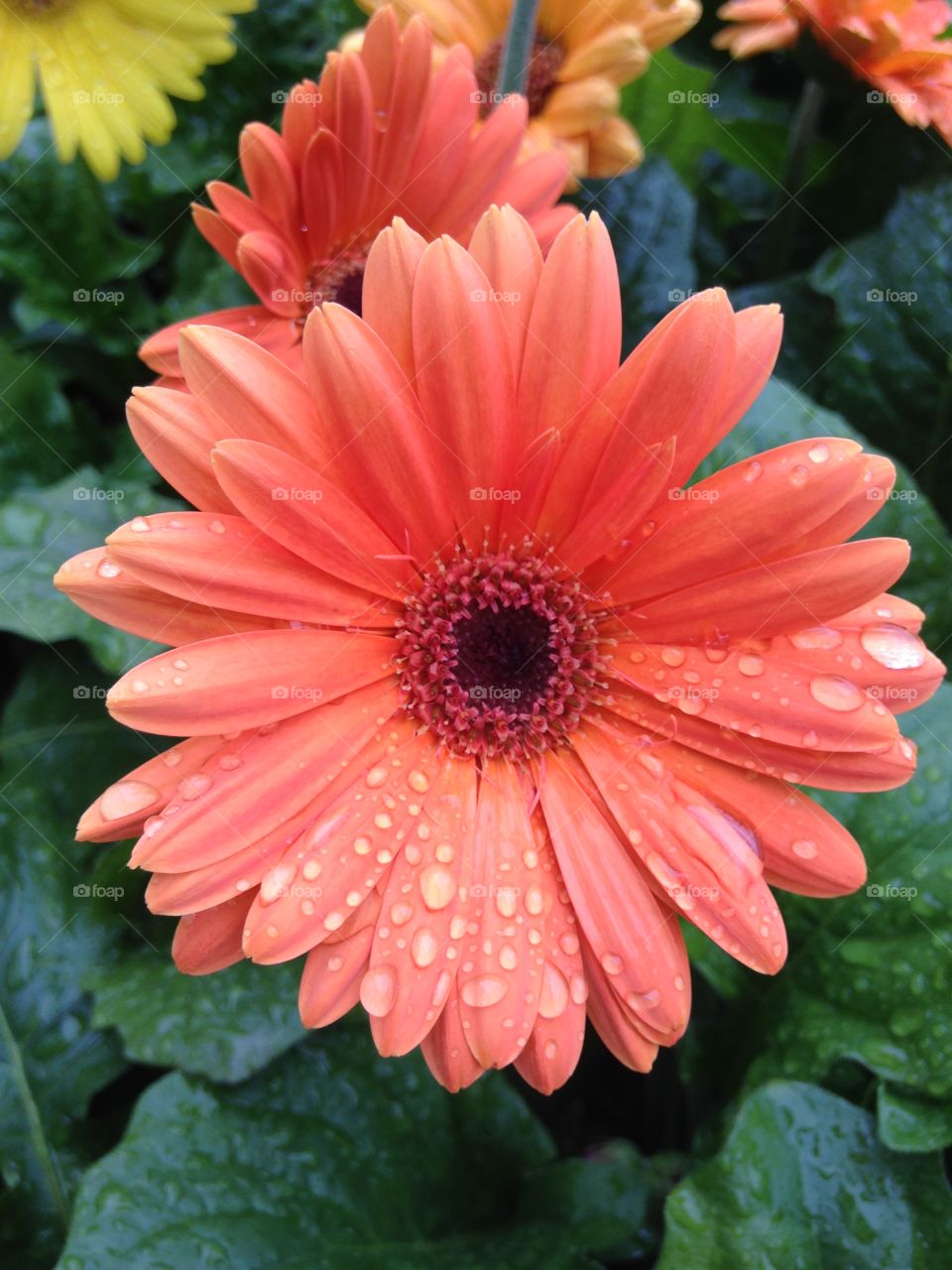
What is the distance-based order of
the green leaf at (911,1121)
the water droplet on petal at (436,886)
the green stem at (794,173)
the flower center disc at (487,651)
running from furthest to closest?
1. the green stem at (794,173)
2. the flower center disc at (487,651)
3. the green leaf at (911,1121)
4. the water droplet on petal at (436,886)

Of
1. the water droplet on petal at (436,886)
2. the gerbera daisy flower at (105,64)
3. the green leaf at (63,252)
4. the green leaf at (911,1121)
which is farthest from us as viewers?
the green leaf at (63,252)

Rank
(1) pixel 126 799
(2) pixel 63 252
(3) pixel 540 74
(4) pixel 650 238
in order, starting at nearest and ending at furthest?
(1) pixel 126 799 → (3) pixel 540 74 → (4) pixel 650 238 → (2) pixel 63 252

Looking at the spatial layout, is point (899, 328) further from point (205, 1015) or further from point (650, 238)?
point (205, 1015)

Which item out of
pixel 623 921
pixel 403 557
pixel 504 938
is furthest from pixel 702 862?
pixel 403 557

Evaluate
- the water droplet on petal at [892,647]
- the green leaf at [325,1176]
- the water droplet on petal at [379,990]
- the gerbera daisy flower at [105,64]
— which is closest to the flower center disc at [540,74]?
the gerbera daisy flower at [105,64]

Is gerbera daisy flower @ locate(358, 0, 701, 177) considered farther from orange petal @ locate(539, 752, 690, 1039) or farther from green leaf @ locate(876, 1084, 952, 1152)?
green leaf @ locate(876, 1084, 952, 1152)

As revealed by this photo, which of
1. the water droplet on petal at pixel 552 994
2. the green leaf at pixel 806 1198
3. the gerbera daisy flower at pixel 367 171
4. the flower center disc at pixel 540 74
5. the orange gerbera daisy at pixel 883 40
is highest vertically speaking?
the orange gerbera daisy at pixel 883 40

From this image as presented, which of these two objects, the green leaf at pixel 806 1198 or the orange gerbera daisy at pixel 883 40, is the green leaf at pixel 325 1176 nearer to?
the green leaf at pixel 806 1198
